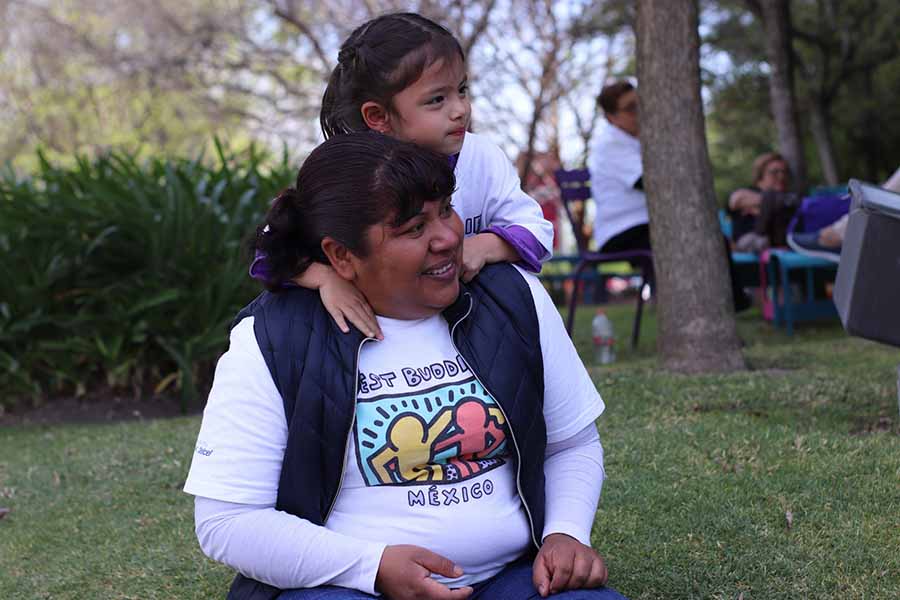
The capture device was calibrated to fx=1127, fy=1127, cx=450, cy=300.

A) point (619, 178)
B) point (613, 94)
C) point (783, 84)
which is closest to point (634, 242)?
point (619, 178)

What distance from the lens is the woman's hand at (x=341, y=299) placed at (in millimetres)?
2100

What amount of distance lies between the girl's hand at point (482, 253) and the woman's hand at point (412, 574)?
1.84 feet

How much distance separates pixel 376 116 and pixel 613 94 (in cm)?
536

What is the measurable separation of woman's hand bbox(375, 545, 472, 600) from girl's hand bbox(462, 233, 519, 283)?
56 cm

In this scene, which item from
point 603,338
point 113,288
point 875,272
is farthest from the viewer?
→ point 603,338

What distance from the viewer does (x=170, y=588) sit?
3.31 meters

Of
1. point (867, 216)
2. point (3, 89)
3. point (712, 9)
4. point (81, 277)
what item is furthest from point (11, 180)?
point (3, 89)

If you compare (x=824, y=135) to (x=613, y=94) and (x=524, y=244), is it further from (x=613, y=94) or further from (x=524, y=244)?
(x=524, y=244)

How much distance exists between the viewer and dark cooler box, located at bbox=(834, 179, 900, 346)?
113 inches

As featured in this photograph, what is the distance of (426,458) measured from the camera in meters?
2.07

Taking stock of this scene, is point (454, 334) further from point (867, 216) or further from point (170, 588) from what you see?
point (170, 588)

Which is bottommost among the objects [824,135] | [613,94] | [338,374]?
[338,374]

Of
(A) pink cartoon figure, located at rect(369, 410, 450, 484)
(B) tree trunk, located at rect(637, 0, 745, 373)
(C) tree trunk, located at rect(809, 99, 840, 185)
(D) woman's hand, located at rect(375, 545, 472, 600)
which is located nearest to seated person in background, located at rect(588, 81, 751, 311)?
(B) tree trunk, located at rect(637, 0, 745, 373)

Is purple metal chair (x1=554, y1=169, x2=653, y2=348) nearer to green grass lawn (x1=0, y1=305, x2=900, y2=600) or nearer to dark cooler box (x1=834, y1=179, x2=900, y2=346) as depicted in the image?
green grass lawn (x1=0, y1=305, x2=900, y2=600)
